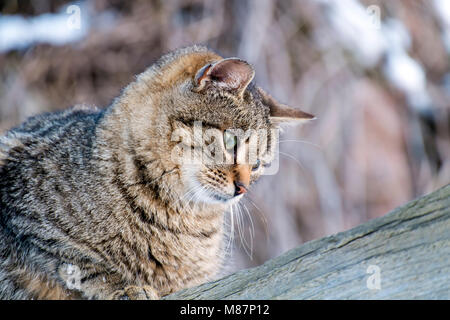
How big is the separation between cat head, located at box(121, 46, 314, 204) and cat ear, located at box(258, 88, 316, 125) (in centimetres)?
11

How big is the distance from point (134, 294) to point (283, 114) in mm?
956

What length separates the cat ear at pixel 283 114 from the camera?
7.87 ft

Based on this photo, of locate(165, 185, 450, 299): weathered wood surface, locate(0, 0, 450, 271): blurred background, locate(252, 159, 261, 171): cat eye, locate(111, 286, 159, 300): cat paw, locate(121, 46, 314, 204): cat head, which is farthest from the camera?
locate(0, 0, 450, 271): blurred background

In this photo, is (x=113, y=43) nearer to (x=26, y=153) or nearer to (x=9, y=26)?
(x=9, y=26)

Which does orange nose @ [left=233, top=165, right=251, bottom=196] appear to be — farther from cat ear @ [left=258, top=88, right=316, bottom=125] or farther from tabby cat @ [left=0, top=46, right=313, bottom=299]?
cat ear @ [left=258, top=88, right=316, bottom=125]

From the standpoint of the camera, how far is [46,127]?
7.97 ft

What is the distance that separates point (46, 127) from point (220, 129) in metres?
0.77

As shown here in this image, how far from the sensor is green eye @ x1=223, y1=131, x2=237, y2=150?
2154mm

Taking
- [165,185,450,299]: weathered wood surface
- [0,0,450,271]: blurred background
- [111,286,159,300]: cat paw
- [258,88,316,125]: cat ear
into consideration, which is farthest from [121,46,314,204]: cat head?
[0,0,450,271]: blurred background

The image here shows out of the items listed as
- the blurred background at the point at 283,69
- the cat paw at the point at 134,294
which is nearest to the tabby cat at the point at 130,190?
the cat paw at the point at 134,294

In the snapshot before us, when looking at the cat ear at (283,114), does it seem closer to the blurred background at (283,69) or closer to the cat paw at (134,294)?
the cat paw at (134,294)

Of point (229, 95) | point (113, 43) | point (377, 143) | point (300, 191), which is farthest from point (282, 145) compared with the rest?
point (229, 95)

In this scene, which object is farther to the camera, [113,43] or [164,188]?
[113,43]

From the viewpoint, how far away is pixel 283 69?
4.30 meters
